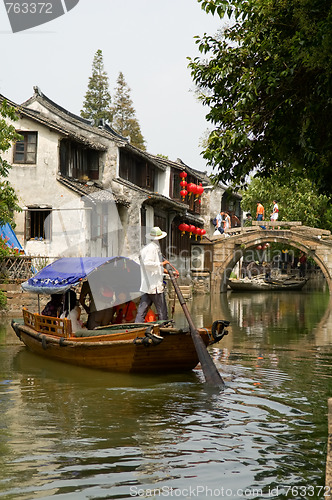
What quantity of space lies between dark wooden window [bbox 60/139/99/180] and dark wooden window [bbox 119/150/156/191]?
1.17 meters

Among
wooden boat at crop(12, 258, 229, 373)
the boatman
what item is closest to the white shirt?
the boatman

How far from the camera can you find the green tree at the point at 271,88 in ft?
24.0

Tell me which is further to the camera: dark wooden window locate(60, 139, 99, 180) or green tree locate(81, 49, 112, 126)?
green tree locate(81, 49, 112, 126)

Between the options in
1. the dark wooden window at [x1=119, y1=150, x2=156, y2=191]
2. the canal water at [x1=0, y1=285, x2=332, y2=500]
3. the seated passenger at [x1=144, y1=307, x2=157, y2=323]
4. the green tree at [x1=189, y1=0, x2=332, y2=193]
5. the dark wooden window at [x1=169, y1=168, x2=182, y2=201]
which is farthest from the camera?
the dark wooden window at [x1=169, y1=168, x2=182, y2=201]

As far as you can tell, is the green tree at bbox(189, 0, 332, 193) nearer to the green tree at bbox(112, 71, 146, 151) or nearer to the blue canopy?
the blue canopy

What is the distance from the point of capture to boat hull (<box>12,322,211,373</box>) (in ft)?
30.1

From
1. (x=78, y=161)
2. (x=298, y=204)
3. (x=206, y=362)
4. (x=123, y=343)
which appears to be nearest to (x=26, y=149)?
(x=78, y=161)

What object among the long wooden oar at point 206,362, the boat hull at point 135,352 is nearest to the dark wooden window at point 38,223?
the boat hull at point 135,352

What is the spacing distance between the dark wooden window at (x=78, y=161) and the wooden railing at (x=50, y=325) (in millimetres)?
9950

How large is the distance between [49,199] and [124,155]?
562 cm

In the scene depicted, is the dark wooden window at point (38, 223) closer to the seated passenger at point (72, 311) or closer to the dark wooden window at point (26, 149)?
the dark wooden window at point (26, 149)

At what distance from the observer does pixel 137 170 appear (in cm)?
2809

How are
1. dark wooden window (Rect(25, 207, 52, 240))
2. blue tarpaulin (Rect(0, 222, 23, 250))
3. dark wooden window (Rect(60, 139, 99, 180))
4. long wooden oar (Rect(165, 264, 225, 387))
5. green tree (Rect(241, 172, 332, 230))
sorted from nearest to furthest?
long wooden oar (Rect(165, 264, 225, 387)), blue tarpaulin (Rect(0, 222, 23, 250)), dark wooden window (Rect(25, 207, 52, 240)), dark wooden window (Rect(60, 139, 99, 180)), green tree (Rect(241, 172, 332, 230))

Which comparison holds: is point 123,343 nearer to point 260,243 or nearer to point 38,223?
point 38,223
